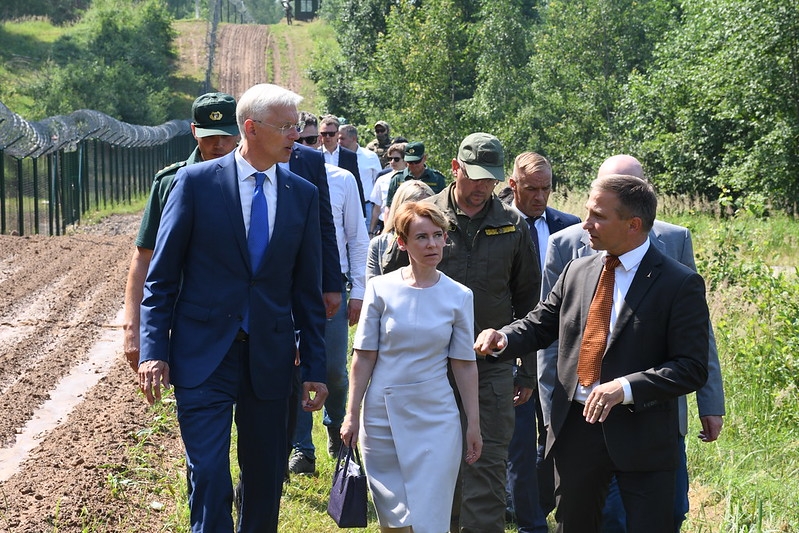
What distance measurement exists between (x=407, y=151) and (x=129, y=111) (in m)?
49.2

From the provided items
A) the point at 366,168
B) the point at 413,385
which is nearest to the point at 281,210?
the point at 413,385

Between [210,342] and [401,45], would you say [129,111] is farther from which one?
[210,342]

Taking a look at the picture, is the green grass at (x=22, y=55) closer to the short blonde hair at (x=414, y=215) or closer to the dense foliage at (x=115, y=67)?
the dense foliage at (x=115, y=67)

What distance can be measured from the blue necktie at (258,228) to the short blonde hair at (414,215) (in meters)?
0.62

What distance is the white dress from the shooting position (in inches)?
195

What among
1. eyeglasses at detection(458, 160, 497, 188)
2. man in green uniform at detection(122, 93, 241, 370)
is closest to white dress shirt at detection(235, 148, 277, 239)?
man in green uniform at detection(122, 93, 241, 370)

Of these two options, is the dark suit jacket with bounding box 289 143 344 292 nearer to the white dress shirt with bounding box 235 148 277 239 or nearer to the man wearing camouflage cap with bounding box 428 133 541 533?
the man wearing camouflage cap with bounding box 428 133 541 533

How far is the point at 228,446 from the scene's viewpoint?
16.0 ft

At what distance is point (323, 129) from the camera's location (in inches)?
445

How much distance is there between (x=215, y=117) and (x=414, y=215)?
134 centimetres

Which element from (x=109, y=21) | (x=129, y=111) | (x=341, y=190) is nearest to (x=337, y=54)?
(x=129, y=111)

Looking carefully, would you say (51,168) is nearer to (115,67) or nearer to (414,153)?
(414,153)

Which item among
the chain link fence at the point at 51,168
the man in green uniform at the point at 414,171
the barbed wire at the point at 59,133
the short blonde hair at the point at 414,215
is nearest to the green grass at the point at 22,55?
the barbed wire at the point at 59,133

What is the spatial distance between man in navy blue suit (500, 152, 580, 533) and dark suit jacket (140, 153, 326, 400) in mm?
1785
